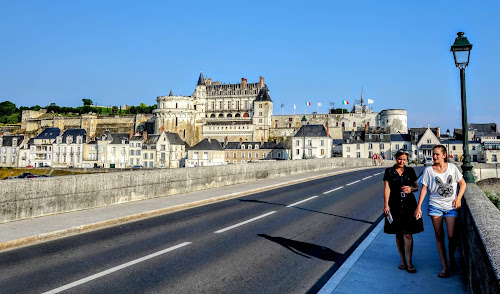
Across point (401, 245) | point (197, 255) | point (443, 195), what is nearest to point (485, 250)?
point (443, 195)

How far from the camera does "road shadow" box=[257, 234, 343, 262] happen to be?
766 centimetres

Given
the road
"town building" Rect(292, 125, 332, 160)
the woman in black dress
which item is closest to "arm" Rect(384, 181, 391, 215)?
the woman in black dress

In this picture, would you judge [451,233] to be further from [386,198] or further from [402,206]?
[386,198]

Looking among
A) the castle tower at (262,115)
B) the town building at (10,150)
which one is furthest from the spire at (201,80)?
the town building at (10,150)

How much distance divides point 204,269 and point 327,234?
160 inches

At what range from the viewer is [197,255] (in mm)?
7527

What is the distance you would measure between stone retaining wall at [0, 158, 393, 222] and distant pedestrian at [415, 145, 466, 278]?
9740 mm

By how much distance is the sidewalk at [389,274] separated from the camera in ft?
18.4

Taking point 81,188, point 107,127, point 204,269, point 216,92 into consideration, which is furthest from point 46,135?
point 204,269

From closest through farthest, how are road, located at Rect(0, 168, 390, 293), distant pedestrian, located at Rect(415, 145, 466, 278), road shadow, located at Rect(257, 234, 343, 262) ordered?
road, located at Rect(0, 168, 390, 293) < distant pedestrian, located at Rect(415, 145, 466, 278) < road shadow, located at Rect(257, 234, 343, 262)

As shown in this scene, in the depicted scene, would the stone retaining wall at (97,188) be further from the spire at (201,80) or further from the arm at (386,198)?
the spire at (201,80)

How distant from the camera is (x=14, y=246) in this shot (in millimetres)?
8141

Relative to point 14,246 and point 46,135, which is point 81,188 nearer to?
point 14,246

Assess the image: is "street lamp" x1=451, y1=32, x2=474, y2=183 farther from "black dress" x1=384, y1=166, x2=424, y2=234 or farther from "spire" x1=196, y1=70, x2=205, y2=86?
"spire" x1=196, y1=70, x2=205, y2=86
